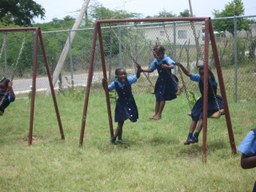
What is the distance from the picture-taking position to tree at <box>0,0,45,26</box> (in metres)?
30.1

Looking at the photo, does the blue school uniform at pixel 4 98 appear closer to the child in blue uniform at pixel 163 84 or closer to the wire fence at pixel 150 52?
the wire fence at pixel 150 52

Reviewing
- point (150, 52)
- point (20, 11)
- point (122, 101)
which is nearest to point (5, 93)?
point (122, 101)

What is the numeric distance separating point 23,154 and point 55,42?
1176cm

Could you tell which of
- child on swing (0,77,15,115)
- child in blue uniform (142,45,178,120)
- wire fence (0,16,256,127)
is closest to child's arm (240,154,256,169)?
child in blue uniform (142,45,178,120)

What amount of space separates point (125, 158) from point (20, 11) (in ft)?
88.2

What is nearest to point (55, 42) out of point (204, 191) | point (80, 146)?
point (80, 146)

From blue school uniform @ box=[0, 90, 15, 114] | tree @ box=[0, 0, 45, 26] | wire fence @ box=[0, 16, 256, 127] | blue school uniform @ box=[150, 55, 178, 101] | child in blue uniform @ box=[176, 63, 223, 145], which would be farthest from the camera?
tree @ box=[0, 0, 45, 26]

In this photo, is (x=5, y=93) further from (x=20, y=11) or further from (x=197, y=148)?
(x=20, y=11)

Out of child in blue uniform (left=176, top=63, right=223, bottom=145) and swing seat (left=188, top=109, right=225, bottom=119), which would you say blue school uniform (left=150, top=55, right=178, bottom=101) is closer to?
child in blue uniform (left=176, top=63, right=223, bottom=145)

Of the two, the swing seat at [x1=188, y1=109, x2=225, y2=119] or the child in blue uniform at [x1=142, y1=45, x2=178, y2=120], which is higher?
the child in blue uniform at [x1=142, y1=45, x2=178, y2=120]

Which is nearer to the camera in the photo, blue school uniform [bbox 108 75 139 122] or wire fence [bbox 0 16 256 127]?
blue school uniform [bbox 108 75 139 122]

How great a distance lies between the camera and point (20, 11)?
3064cm

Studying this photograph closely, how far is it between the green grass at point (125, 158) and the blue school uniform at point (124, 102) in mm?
469

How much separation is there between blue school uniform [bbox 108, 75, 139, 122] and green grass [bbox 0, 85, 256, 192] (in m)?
0.47
